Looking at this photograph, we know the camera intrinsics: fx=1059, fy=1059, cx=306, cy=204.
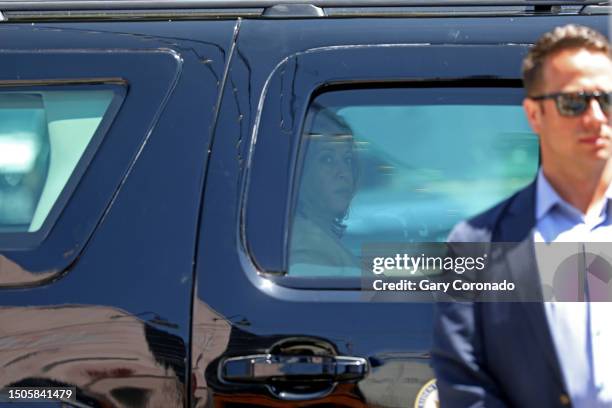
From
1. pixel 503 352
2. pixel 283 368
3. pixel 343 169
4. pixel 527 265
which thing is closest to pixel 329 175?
pixel 343 169

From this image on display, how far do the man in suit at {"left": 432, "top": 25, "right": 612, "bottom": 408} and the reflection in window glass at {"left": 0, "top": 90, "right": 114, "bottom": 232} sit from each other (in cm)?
99

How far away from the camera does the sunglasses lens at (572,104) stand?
2039mm

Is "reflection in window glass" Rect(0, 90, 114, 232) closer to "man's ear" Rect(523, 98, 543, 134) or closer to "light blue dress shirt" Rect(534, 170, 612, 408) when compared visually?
"man's ear" Rect(523, 98, 543, 134)

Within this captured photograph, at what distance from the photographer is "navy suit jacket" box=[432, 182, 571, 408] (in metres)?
1.93

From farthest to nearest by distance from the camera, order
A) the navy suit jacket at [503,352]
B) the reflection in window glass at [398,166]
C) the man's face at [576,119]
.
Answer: the reflection in window glass at [398,166]
the man's face at [576,119]
the navy suit jacket at [503,352]

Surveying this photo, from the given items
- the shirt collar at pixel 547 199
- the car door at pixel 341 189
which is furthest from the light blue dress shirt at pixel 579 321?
the car door at pixel 341 189

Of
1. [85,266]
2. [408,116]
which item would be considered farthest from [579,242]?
[85,266]

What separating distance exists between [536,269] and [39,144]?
1.28m

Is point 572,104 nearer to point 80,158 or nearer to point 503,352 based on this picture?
point 503,352

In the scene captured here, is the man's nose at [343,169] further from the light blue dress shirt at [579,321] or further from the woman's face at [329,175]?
the light blue dress shirt at [579,321]

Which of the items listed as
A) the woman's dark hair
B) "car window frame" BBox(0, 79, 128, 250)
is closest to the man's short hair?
the woman's dark hair

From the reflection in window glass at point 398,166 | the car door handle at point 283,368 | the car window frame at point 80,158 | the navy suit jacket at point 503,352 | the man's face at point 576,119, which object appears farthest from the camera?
the car window frame at point 80,158

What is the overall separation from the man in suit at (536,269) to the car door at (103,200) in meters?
0.65

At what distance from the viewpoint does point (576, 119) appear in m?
2.05
